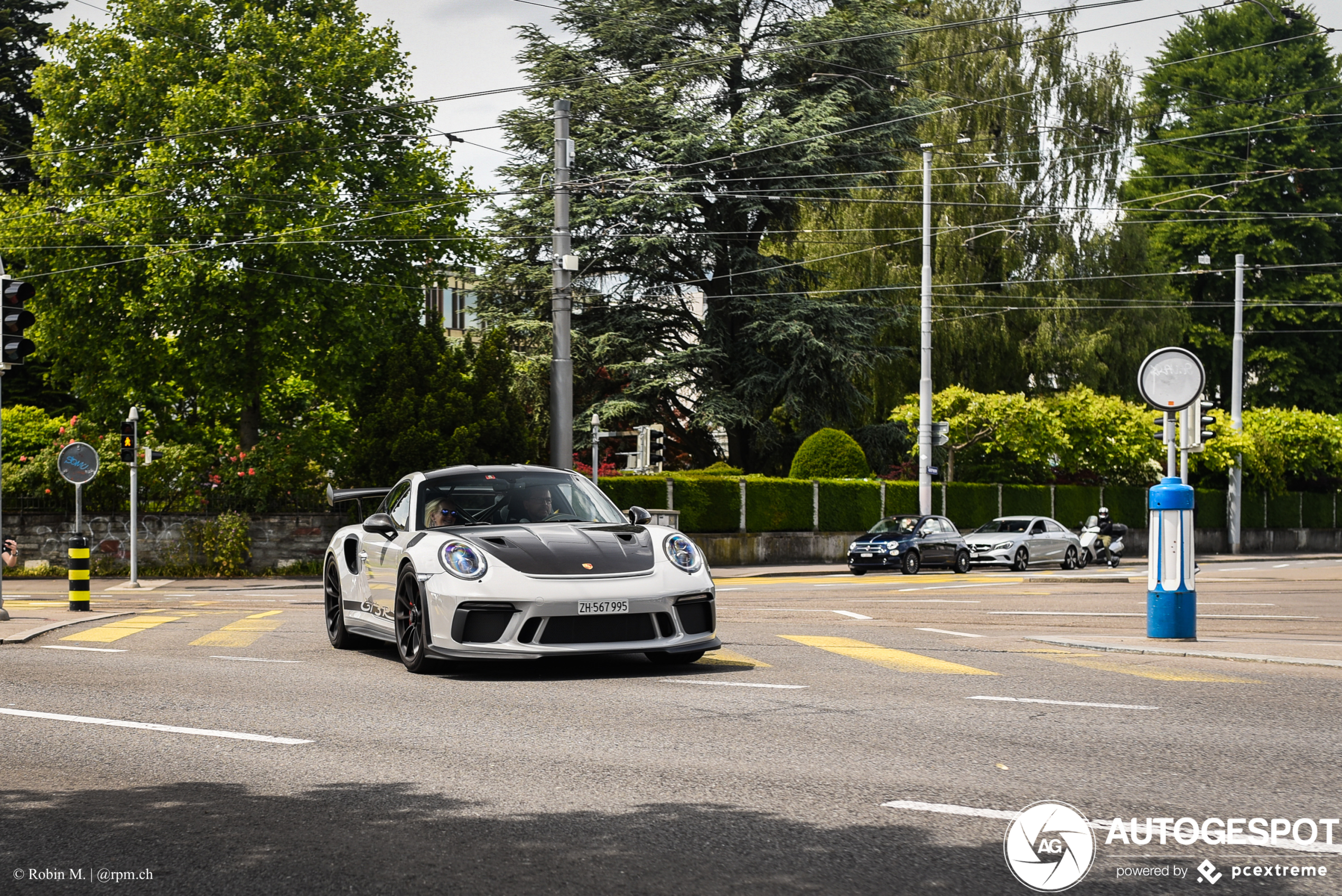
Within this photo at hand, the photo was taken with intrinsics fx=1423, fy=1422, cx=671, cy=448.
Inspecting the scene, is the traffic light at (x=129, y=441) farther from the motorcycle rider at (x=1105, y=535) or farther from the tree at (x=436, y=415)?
the motorcycle rider at (x=1105, y=535)

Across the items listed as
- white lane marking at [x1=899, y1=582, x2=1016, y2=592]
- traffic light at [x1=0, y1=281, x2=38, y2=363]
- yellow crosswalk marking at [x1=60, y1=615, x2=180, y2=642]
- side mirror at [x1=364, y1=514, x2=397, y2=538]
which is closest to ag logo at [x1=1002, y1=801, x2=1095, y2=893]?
side mirror at [x1=364, y1=514, x2=397, y2=538]

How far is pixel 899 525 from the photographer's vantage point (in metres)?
34.7

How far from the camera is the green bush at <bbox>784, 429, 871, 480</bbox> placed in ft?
134

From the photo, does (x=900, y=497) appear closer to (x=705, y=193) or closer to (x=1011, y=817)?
(x=705, y=193)

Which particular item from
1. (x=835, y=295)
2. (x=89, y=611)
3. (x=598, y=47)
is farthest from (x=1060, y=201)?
(x=89, y=611)

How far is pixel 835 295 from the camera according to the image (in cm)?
4406

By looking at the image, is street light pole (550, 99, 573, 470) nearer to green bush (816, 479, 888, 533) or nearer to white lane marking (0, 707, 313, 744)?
white lane marking (0, 707, 313, 744)

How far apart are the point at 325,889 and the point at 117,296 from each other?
3206 centimetres

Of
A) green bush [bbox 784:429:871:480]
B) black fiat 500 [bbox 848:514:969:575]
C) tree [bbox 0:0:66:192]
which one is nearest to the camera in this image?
black fiat 500 [bbox 848:514:969:575]

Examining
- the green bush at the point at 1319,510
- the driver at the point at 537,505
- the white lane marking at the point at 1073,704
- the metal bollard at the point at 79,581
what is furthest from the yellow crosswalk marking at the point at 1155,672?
the green bush at the point at 1319,510

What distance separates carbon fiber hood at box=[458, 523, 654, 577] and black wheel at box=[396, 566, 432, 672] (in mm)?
524

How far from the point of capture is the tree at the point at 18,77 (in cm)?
4781

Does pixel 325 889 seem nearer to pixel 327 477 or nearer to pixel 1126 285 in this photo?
pixel 327 477

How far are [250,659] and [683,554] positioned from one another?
3.99 metres
